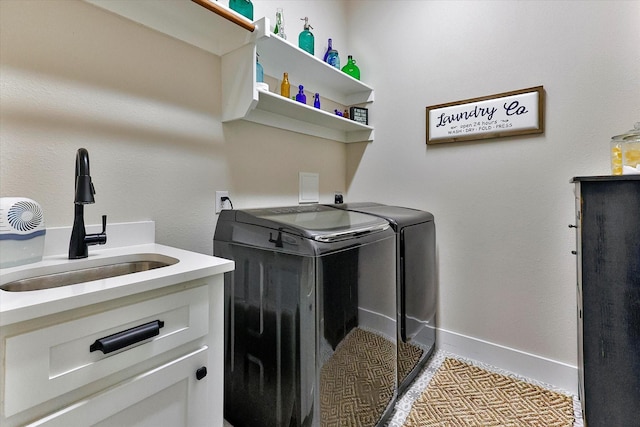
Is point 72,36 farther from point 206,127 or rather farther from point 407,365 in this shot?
point 407,365

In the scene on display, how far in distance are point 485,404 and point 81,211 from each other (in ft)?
6.82

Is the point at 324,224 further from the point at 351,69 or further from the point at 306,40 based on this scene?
the point at 351,69

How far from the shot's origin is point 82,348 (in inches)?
27.1

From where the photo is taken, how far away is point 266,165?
190 cm

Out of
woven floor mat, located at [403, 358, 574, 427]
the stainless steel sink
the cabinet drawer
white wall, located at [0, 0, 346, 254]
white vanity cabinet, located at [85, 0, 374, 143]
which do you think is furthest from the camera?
woven floor mat, located at [403, 358, 574, 427]

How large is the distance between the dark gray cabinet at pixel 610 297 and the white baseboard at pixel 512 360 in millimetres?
616

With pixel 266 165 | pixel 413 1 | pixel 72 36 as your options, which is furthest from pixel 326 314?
pixel 413 1

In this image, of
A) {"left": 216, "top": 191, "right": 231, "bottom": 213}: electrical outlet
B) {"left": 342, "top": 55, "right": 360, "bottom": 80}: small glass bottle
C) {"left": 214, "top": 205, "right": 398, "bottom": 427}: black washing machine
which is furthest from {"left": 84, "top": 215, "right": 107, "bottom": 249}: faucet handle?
{"left": 342, "top": 55, "right": 360, "bottom": 80}: small glass bottle

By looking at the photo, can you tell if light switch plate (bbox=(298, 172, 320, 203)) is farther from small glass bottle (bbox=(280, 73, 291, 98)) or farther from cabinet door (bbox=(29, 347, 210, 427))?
Answer: cabinet door (bbox=(29, 347, 210, 427))

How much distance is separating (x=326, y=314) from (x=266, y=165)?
1.11 metres

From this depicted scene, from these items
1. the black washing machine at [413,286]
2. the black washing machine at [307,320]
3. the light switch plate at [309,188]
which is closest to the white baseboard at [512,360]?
the black washing machine at [413,286]

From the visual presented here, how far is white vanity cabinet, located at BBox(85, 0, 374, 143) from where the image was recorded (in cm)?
130

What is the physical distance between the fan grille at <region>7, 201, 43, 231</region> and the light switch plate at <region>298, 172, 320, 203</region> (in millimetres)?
1420

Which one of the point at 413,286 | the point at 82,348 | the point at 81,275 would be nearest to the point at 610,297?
the point at 413,286
